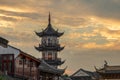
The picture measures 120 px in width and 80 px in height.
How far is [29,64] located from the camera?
51250 mm

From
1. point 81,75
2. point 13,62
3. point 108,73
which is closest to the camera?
point 13,62

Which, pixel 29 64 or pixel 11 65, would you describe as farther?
pixel 29 64

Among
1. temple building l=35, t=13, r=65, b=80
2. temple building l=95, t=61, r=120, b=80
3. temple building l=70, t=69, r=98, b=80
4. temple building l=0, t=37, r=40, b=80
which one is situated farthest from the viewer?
temple building l=35, t=13, r=65, b=80

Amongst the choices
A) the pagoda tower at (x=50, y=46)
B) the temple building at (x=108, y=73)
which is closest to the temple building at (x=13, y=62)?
the temple building at (x=108, y=73)

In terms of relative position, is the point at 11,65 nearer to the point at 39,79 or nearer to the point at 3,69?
the point at 3,69

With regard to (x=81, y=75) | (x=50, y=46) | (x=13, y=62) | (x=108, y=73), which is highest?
(x=13, y=62)

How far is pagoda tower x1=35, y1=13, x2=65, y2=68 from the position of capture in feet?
391

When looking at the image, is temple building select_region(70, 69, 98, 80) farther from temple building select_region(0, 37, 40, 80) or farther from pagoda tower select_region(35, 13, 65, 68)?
temple building select_region(0, 37, 40, 80)

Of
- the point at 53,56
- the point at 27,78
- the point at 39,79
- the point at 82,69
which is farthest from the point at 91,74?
the point at 27,78

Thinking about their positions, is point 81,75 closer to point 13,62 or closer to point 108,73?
point 108,73

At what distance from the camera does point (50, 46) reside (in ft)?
401

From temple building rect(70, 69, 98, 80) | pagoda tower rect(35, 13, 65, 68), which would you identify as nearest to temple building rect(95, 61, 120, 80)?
temple building rect(70, 69, 98, 80)

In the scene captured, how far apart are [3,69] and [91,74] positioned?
73.0m

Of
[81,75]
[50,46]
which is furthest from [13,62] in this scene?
[50,46]
